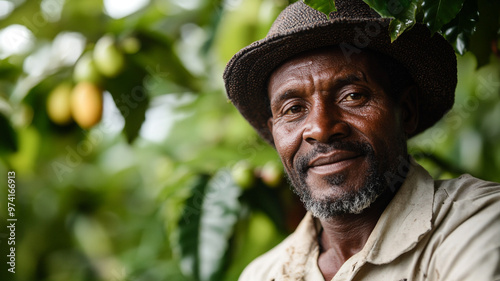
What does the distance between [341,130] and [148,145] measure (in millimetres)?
1700

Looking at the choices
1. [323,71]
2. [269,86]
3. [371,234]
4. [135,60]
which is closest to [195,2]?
[135,60]

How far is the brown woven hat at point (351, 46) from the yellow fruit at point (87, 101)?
2.61 feet

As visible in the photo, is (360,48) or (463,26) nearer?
(463,26)

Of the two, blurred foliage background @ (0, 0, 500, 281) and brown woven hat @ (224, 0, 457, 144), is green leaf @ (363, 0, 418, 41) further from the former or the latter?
blurred foliage background @ (0, 0, 500, 281)

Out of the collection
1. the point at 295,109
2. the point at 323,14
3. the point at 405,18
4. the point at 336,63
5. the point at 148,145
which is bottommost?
the point at 148,145

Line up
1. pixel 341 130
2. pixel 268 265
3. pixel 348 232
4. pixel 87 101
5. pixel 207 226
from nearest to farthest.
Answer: pixel 341 130, pixel 348 232, pixel 268 265, pixel 207 226, pixel 87 101

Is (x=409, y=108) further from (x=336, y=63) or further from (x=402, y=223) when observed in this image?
(x=402, y=223)

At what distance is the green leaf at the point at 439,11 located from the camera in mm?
1128

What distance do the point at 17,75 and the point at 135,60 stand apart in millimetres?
559

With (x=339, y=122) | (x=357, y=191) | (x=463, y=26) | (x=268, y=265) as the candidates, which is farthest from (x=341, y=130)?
(x=268, y=265)

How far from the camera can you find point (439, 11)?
113 cm

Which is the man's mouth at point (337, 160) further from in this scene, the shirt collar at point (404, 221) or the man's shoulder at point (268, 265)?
the man's shoulder at point (268, 265)

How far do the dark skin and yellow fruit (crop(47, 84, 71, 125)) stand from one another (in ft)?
3.66

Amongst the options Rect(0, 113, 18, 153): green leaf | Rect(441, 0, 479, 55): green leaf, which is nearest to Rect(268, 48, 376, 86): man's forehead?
Rect(441, 0, 479, 55): green leaf
